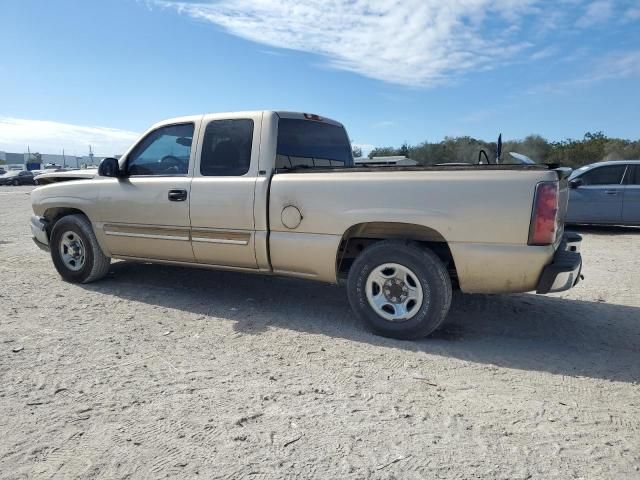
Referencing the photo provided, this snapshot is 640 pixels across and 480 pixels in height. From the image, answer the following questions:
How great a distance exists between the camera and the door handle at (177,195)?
467 centimetres

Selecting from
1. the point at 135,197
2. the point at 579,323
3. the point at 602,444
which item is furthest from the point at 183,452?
the point at 579,323

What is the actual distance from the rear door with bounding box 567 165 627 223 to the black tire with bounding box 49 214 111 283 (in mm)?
9547

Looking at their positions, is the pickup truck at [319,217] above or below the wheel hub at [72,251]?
above

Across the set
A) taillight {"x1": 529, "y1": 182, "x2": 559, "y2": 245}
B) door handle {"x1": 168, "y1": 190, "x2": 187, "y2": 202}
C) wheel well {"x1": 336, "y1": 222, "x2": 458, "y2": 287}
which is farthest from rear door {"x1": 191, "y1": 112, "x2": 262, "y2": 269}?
taillight {"x1": 529, "y1": 182, "x2": 559, "y2": 245}

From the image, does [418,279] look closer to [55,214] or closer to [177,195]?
[177,195]

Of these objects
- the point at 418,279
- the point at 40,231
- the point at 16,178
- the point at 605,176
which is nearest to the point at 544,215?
the point at 418,279

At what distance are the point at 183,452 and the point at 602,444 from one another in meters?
2.15

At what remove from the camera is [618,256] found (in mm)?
7578

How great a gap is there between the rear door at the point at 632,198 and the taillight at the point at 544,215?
318 inches

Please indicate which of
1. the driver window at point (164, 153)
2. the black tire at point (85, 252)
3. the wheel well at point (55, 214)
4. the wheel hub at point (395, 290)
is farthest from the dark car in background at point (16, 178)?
the wheel hub at point (395, 290)

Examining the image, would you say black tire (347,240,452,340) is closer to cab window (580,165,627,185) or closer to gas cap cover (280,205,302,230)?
gas cap cover (280,205,302,230)

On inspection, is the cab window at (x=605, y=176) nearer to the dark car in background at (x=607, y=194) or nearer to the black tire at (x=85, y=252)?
the dark car in background at (x=607, y=194)

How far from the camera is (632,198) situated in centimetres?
985

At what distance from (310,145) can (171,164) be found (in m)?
1.48
